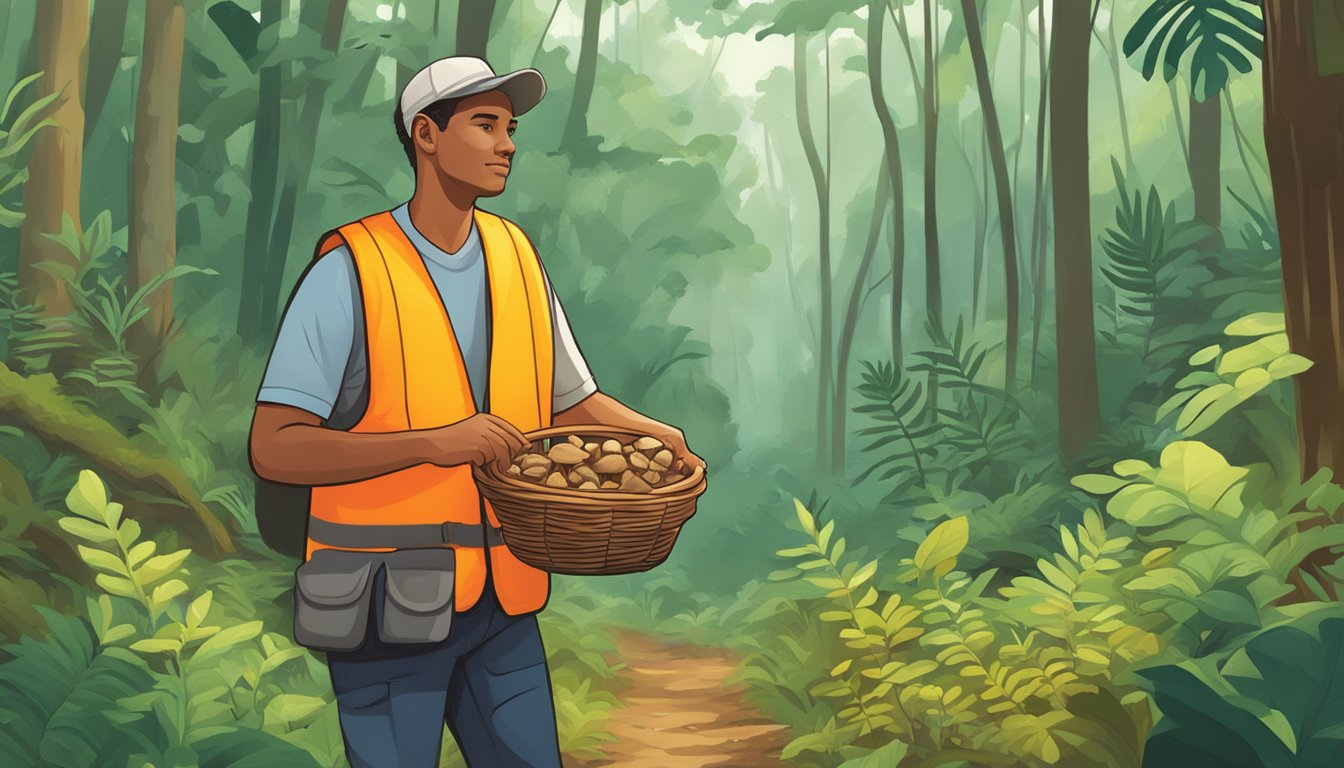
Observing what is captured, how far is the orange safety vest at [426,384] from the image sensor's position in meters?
2.82

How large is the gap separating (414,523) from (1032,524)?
13.0ft

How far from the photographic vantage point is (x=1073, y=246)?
643 centimetres

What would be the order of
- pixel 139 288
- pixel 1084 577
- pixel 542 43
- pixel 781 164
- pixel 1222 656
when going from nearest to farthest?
1. pixel 1222 656
2. pixel 1084 577
3. pixel 139 288
4. pixel 542 43
5. pixel 781 164

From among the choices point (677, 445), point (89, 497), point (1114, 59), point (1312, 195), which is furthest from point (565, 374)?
point (1114, 59)

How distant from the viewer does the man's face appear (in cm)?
289

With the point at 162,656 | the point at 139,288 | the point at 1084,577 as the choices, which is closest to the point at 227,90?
the point at 139,288

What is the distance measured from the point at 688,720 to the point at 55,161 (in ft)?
14.0

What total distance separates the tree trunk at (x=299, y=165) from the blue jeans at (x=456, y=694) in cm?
407

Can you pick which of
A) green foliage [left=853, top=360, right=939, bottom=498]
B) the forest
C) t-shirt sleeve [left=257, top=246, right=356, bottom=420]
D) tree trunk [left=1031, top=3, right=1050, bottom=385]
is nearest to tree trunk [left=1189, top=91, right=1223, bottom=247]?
the forest

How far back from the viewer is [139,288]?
5871mm

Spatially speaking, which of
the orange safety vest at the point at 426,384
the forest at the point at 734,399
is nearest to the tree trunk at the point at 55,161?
the forest at the point at 734,399

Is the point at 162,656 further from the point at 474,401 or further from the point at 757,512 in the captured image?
the point at 757,512

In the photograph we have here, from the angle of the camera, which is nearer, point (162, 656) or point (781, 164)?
point (162, 656)

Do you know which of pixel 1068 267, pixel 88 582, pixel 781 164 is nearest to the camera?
pixel 88 582
